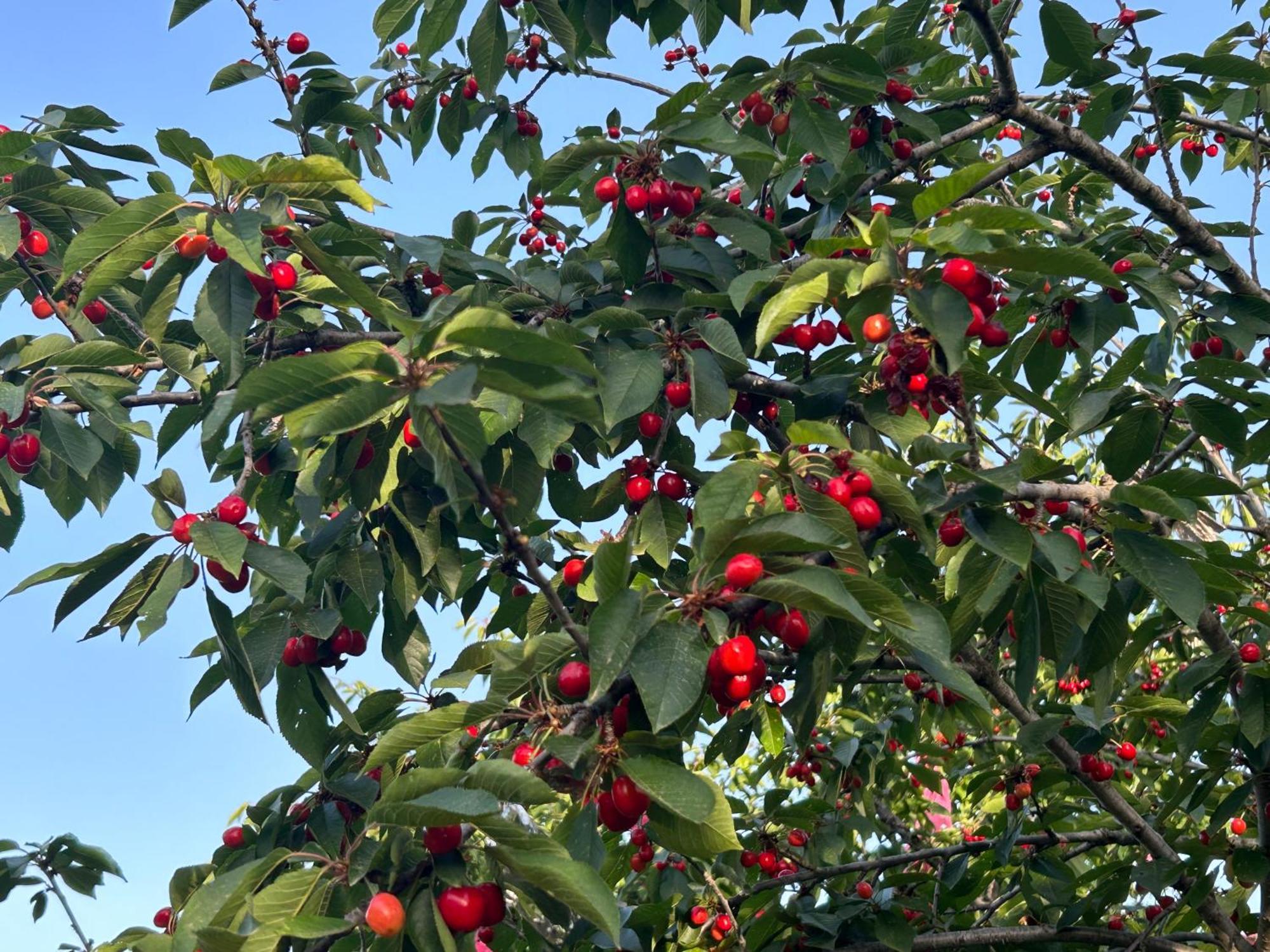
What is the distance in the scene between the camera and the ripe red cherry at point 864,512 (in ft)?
7.61

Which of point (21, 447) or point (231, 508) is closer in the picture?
point (231, 508)

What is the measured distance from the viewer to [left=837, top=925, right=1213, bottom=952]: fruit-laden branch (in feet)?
11.4

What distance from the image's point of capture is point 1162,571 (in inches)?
97.2

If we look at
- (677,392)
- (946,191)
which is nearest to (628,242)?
(677,392)

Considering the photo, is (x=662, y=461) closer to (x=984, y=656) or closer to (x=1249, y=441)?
(x=984, y=656)

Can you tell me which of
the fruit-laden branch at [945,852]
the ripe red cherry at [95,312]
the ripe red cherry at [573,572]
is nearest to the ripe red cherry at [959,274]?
the ripe red cherry at [573,572]

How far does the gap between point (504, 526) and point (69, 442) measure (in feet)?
4.70

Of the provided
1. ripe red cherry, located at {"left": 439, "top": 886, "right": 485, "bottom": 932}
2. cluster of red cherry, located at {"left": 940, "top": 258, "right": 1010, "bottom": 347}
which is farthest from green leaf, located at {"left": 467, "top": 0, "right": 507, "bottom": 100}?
ripe red cherry, located at {"left": 439, "top": 886, "right": 485, "bottom": 932}

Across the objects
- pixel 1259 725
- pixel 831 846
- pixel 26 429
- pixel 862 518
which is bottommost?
pixel 1259 725

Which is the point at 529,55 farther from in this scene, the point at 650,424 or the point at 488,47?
the point at 650,424

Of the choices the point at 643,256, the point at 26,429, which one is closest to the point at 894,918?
the point at 643,256

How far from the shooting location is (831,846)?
439 centimetres

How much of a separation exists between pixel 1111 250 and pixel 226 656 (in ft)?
9.89

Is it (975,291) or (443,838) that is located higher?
(975,291)
